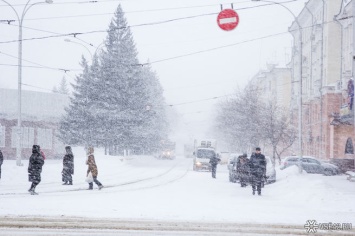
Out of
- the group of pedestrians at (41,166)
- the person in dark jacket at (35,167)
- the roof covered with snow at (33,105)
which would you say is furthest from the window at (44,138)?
the person in dark jacket at (35,167)

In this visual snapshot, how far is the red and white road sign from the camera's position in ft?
56.1

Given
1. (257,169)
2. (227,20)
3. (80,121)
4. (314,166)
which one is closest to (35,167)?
(257,169)

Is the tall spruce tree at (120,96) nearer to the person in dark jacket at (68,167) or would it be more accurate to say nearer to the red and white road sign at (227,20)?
the person in dark jacket at (68,167)

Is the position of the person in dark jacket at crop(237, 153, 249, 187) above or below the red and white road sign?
below

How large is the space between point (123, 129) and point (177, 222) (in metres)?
40.1

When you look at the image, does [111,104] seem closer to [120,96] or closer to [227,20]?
[120,96]

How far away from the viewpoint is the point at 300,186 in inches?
757

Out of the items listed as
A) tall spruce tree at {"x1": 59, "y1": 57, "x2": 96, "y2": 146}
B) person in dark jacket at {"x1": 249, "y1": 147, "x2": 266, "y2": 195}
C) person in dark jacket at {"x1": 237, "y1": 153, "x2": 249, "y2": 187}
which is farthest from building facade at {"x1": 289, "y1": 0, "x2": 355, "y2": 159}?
tall spruce tree at {"x1": 59, "y1": 57, "x2": 96, "y2": 146}

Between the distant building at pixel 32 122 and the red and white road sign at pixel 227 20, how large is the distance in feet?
94.0

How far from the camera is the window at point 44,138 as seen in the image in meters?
47.0

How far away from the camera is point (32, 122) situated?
1801 inches

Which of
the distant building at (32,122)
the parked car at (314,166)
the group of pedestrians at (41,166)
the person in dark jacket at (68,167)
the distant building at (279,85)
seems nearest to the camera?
the group of pedestrians at (41,166)

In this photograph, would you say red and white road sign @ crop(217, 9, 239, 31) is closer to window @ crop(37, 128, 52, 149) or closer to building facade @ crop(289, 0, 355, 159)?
building facade @ crop(289, 0, 355, 159)

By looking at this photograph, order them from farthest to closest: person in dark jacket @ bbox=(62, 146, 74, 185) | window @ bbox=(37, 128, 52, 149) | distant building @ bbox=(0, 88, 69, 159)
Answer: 1. window @ bbox=(37, 128, 52, 149)
2. distant building @ bbox=(0, 88, 69, 159)
3. person in dark jacket @ bbox=(62, 146, 74, 185)
